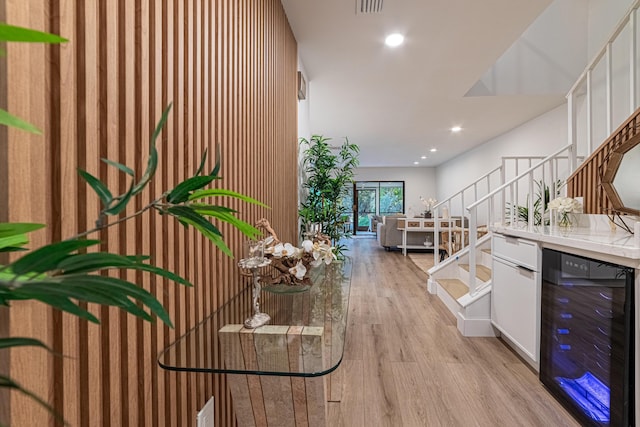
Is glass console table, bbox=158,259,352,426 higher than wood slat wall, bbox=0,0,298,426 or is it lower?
lower

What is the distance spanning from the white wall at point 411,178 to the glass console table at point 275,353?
11.3 meters

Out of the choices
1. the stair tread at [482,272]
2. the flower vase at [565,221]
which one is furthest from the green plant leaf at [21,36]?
the stair tread at [482,272]

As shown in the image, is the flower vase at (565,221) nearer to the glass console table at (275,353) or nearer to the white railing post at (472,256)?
the white railing post at (472,256)

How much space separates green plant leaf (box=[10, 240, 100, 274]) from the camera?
0.24 meters

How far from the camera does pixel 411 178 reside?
12.4 meters

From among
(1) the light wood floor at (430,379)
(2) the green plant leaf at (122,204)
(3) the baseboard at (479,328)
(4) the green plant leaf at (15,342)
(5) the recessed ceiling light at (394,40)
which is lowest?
(1) the light wood floor at (430,379)

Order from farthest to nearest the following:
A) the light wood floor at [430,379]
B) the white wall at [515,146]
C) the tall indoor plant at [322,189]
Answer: the white wall at [515,146], the tall indoor plant at [322,189], the light wood floor at [430,379]

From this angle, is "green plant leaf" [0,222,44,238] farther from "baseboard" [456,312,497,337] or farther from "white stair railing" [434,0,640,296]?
"baseboard" [456,312,497,337]

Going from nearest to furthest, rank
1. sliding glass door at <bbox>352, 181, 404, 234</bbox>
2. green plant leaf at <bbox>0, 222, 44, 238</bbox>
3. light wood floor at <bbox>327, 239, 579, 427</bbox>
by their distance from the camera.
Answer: green plant leaf at <bbox>0, 222, 44, 238</bbox> < light wood floor at <bbox>327, 239, 579, 427</bbox> < sliding glass door at <bbox>352, 181, 404, 234</bbox>

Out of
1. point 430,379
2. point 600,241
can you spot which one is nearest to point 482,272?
point 430,379

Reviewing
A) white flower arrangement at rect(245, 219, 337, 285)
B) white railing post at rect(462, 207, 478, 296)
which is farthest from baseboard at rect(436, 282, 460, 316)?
white flower arrangement at rect(245, 219, 337, 285)

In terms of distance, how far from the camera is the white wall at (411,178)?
12.3 meters

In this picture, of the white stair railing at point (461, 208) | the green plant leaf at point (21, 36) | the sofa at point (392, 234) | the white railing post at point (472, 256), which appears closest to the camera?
the green plant leaf at point (21, 36)

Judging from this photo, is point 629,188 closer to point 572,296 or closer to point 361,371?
point 572,296
